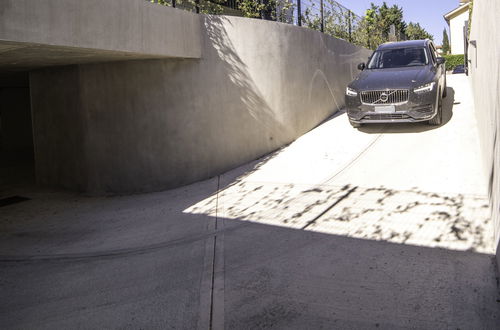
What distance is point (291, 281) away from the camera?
4320mm

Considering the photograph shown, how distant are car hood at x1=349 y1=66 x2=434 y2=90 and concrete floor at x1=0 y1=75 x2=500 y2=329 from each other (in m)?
1.16

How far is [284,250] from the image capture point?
16.7ft

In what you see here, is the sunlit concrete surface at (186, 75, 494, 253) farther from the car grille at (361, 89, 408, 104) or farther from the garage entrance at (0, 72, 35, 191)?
the garage entrance at (0, 72, 35, 191)

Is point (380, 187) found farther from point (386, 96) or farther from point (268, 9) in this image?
point (268, 9)

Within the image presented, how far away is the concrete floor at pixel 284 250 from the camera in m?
3.79

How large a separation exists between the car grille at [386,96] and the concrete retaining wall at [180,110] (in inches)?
81.6

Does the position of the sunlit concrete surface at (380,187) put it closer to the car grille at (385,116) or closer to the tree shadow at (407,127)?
the tree shadow at (407,127)

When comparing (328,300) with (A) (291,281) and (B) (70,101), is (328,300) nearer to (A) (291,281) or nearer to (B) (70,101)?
(A) (291,281)

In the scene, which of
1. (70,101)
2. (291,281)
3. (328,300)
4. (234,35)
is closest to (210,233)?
(291,281)

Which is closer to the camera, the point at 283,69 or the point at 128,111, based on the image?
the point at 128,111

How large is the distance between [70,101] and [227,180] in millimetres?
4430

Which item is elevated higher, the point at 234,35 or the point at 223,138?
the point at 234,35

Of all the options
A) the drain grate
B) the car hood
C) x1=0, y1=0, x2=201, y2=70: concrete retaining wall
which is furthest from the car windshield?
the drain grate

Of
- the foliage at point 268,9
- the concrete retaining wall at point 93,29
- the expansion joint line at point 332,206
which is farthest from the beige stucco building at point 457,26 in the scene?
the expansion joint line at point 332,206
